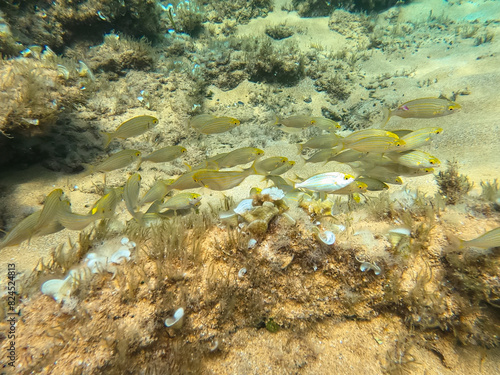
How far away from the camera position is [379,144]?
3.50 meters

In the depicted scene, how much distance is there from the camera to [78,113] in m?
6.49

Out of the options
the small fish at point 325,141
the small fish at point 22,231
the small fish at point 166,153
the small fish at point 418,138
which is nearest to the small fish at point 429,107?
the small fish at point 418,138

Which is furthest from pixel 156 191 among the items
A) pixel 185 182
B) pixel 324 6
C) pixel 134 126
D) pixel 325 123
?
pixel 324 6

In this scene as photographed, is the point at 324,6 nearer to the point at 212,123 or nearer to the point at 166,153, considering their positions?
the point at 212,123

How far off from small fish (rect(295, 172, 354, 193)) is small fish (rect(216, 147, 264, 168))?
1.90 m

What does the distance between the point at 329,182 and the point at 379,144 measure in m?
1.49

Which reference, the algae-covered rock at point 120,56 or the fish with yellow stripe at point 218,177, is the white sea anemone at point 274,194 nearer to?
the fish with yellow stripe at point 218,177

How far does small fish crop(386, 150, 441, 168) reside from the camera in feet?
10.9

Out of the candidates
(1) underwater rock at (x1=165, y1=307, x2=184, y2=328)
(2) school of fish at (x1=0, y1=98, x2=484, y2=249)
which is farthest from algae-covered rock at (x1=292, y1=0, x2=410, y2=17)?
(1) underwater rock at (x1=165, y1=307, x2=184, y2=328)

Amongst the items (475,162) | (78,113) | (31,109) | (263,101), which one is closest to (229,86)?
(263,101)

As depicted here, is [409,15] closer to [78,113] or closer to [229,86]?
[229,86]

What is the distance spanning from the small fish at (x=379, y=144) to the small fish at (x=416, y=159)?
6.2 inches

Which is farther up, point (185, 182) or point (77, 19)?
point (77, 19)

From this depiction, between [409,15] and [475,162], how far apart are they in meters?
15.6
